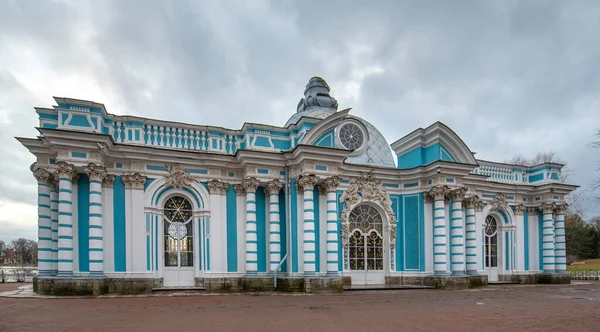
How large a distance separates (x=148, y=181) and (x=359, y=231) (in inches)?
365

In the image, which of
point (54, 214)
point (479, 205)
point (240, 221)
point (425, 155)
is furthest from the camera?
point (479, 205)

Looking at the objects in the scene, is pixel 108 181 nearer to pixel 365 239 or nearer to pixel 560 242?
pixel 365 239

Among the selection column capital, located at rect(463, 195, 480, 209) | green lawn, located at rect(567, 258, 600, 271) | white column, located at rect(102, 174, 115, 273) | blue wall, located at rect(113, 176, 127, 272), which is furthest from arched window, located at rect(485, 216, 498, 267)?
white column, located at rect(102, 174, 115, 273)

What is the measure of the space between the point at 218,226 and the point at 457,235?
10806 mm

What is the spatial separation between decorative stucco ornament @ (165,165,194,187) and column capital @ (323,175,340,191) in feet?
18.0

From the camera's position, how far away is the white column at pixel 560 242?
67.8 ft

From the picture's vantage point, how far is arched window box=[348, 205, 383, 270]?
56.3ft

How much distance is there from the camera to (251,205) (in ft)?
50.7

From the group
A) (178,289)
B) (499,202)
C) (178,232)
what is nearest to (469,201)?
(499,202)

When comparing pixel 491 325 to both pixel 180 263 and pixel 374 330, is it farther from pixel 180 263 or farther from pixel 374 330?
pixel 180 263

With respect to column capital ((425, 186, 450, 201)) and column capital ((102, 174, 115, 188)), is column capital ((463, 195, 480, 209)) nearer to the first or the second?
column capital ((425, 186, 450, 201))

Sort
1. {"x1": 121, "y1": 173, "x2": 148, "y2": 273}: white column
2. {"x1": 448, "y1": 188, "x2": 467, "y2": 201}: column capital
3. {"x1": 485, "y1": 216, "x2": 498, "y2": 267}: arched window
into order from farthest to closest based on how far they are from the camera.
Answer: {"x1": 485, "y1": 216, "x2": 498, "y2": 267}: arched window < {"x1": 448, "y1": 188, "x2": 467, "y2": 201}: column capital < {"x1": 121, "y1": 173, "x2": 148, "y2": 273}: white column

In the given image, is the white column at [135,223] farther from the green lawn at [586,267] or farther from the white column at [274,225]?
the green lawn at [586,267]

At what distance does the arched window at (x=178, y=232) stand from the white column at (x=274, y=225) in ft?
10.5
